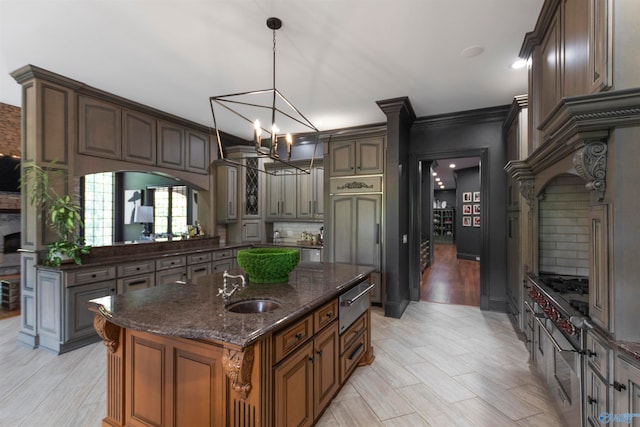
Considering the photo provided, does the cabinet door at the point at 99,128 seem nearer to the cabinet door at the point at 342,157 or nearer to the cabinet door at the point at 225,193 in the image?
the cabinet door at the point at 225,193

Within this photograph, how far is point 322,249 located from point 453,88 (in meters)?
2.92

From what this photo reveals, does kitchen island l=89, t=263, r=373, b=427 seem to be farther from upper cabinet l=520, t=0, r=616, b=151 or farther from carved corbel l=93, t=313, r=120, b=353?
upper cabinet l=520, t=0, r=616, b=151

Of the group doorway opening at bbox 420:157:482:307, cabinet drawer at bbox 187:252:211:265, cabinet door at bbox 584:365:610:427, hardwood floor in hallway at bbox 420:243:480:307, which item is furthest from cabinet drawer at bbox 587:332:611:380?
cabinet drawer at bbox 187:252:211:265

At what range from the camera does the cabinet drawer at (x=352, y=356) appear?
2.31 meters

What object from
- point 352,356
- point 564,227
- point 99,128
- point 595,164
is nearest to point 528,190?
point 564,227

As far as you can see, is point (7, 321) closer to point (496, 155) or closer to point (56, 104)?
point (56, 104)

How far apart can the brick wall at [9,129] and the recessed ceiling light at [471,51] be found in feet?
19.9

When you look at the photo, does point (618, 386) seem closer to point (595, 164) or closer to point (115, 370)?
point (595, 164)

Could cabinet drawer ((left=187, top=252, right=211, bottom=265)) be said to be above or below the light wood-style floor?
above

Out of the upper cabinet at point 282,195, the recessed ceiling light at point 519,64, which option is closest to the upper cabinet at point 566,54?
A: the recessed ceiling light at point 519,64

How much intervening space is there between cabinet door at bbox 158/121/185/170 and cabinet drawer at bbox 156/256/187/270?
136 centimetres

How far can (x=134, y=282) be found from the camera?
11.9ft

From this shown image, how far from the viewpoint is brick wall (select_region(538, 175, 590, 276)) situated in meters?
2.43

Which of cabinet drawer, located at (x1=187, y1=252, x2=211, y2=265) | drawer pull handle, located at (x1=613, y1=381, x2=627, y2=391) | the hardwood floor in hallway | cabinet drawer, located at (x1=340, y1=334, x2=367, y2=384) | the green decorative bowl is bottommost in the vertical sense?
the hardwood floor in hallway
